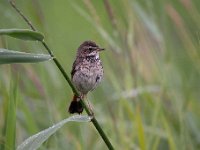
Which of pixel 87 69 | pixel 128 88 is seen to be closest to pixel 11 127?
pixel 87 69

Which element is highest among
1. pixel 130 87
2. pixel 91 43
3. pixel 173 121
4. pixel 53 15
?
pixel 53 15

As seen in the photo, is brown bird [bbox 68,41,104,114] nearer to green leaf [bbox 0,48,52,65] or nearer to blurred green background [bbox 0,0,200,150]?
blurred green background [bbox 0,0,200,150]

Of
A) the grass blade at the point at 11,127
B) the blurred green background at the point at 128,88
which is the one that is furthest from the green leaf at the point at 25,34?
the blurred green background at the point at 128,88

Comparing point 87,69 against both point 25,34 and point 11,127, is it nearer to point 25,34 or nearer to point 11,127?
point 11,127

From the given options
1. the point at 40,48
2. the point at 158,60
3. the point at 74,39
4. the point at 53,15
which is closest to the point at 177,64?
the point at 158,60

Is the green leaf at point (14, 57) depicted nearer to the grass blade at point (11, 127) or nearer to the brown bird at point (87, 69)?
the grass blade at point (11, 127)

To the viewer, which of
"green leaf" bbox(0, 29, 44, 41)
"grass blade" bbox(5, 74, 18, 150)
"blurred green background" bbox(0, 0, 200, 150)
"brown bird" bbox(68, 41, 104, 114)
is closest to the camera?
"green leaf" bbox(0, 29, 44, 41)

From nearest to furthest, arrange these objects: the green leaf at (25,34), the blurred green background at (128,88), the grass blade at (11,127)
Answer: the green leaf at (25,34), the grass blade at (11,127), the blurred green background at (128,88)

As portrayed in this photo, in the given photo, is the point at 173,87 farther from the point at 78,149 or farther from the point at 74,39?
the point at 74,39

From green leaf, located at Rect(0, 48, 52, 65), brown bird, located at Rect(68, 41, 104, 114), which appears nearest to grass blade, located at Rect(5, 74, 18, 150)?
green leaf, located at Rect(0, 48, 52, 65)
